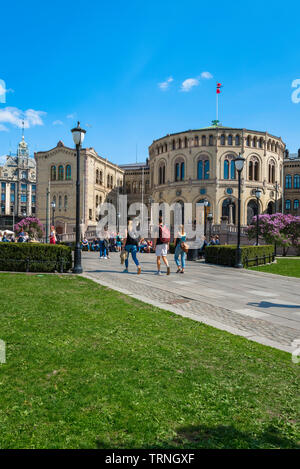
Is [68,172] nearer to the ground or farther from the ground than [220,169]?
farther from the ground

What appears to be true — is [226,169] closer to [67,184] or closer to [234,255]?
[67,184]

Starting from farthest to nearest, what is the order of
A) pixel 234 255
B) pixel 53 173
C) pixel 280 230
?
pixel 53 173, pixel 280 230, pixel 234 255

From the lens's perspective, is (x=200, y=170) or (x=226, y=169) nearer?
(x=226, y=169)

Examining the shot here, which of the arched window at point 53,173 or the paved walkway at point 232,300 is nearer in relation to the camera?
the paved walkway at point 232,300

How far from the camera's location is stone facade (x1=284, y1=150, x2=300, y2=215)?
61.7m

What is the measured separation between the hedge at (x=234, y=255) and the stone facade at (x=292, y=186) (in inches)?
1815

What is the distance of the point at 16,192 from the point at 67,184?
4624 centimetres

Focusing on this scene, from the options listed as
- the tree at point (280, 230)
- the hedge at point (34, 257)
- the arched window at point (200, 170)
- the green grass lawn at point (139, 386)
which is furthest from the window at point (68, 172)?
the green grass lawn at point (139, 386)

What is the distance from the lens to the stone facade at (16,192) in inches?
3639

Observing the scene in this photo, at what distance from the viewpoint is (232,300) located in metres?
8.19

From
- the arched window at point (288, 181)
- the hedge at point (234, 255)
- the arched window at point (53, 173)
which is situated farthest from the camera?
the arched window at point (288, 181)

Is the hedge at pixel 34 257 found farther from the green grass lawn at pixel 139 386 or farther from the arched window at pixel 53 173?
the arched window at pixel 53 173

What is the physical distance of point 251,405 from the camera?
10.3 ft

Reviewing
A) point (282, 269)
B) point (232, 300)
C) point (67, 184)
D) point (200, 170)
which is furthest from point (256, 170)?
point (232, 300)
